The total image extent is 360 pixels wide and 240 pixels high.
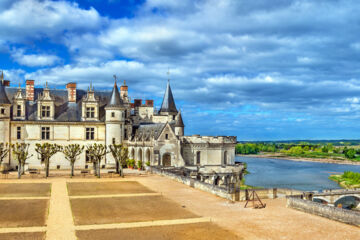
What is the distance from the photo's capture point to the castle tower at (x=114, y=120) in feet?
154

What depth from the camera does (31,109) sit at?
46.8 metres

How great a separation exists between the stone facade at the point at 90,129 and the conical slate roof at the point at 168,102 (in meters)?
5.90

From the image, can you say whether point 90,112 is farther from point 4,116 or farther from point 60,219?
point 60,219

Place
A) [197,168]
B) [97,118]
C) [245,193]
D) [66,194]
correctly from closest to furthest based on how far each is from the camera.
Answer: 1. [245,193]
2. [66,194]
3. [197,168]
4. [97,118]

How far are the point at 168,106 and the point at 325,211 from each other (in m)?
37.3

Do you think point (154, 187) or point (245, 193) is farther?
point (154, 187)

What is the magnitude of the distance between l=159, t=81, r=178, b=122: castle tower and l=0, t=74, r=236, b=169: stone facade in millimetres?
5577

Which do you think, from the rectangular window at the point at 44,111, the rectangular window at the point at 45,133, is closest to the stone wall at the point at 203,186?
the rectangular window at the point at 45,133

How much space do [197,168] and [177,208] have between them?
2309 centimetres

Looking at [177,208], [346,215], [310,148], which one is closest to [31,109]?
[177,208]

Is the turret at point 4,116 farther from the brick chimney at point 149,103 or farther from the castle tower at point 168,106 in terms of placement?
the brick chimney at point 149,103

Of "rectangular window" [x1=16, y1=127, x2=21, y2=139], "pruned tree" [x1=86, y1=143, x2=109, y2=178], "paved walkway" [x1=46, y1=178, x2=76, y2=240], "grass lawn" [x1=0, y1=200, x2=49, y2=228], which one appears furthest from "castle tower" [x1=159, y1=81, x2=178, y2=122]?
"grass lawn" [x1=0, y1=200, x2=49, y2=228]

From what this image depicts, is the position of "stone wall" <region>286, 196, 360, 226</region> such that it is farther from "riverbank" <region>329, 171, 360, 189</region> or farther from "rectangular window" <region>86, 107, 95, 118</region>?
"riverbank" <region>329, 171, 360, 189</region>

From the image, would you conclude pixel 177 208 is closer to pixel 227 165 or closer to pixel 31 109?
pixel 227 165
